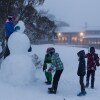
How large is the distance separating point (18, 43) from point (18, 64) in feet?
2.53

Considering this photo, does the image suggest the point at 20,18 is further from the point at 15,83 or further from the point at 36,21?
the point at 15,83

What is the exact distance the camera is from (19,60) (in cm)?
1148

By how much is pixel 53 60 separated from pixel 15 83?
4.94 feet

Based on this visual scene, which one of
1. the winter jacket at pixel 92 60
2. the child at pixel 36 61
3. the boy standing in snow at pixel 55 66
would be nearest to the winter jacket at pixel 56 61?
the boy standing in snow at pixel 55 66

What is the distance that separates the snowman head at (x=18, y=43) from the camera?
11.7 metres

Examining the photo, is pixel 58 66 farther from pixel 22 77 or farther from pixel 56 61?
pixel 22 77

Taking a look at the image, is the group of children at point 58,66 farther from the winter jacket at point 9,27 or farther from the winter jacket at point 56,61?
the winter jacket at point 9,27

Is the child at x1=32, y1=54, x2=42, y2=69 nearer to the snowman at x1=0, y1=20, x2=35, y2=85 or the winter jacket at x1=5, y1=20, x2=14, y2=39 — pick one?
the winter jacket at x1=5, y1=20, x2=14, y2=39

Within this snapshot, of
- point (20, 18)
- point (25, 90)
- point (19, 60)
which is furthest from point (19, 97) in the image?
point (20, 18)

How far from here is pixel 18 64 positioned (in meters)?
11.4

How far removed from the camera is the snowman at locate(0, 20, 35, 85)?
37.3ft

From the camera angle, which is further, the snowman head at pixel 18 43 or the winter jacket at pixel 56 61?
the snowman head at pixel 18 43

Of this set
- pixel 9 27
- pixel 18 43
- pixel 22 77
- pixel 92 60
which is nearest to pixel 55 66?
pixel 22 77

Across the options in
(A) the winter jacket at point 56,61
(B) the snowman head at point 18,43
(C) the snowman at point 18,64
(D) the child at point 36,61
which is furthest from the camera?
(D) the child at point 36,61
